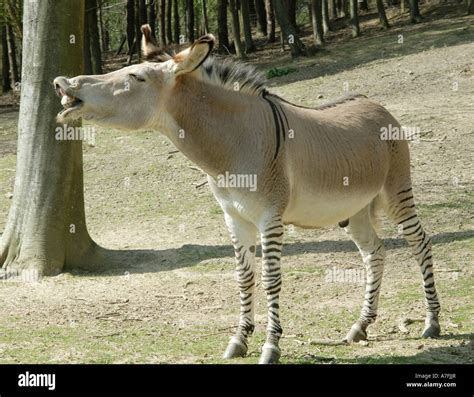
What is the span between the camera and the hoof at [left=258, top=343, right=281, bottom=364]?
7223 millimetres

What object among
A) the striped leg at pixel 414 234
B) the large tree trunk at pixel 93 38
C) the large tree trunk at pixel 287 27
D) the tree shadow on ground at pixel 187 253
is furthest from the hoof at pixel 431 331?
the large tree trunk at pixel 287 27

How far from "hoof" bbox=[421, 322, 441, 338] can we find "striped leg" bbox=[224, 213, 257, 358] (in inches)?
73.4

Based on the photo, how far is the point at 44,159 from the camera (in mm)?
11703

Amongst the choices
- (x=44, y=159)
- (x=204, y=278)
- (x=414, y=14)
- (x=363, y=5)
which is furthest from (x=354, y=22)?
(x=204, y=278)

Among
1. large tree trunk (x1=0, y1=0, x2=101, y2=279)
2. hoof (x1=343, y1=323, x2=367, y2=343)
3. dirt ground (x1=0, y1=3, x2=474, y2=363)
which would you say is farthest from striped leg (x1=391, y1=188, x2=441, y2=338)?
large tree trunk (x1=0, y1=0, x2=101, y2=279)

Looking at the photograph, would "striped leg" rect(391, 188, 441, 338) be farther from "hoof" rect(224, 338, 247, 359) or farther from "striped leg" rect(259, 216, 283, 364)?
"hoof" rect(224, 338, 247, 359)

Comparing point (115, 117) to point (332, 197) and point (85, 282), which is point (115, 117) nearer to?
point (332, 197)

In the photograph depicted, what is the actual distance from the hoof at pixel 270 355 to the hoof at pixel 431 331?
6.16 feet

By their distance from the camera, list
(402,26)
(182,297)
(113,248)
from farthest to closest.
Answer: (402,26) → (113,248) → (182,297)

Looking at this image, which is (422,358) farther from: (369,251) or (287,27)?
(287,27)

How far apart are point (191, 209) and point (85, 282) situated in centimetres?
381

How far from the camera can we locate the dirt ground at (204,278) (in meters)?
8.22

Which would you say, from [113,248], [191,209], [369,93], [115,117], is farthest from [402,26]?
[115,117]
